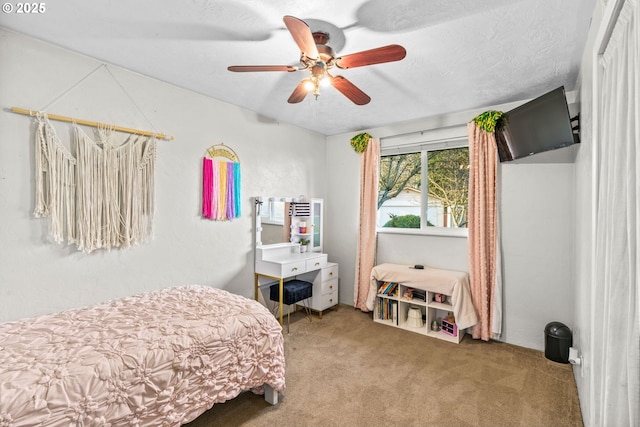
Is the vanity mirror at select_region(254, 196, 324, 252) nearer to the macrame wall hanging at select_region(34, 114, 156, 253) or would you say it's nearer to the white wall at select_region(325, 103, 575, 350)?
the macrame wall hanging at select_region(34, 114, 156, 253)

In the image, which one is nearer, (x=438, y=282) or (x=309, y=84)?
(x=309, y=84)

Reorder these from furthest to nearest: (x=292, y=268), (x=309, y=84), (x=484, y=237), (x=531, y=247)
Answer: (x=292, y=268) < (x=484, y=237) < (x=531, y=247) < (x=309, y=84)

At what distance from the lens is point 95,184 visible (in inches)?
89.5

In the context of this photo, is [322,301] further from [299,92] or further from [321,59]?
[321,59]

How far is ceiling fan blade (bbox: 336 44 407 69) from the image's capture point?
5.31 ft

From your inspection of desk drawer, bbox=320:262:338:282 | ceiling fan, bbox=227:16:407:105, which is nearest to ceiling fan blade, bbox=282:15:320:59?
ceiling fan, bbox=227:16:407:105

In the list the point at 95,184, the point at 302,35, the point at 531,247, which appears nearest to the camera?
the point at 302,35

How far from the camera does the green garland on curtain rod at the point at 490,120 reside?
2982mm

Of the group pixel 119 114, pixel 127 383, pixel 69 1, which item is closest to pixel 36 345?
pixel 127 383

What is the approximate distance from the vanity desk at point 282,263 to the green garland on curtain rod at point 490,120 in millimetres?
2352

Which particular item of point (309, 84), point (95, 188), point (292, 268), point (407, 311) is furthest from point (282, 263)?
point (309, 84)

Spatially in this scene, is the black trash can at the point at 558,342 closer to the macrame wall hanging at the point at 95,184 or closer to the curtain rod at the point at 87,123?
the macrame wall hanging at the point at 95,184

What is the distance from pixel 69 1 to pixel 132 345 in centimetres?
193

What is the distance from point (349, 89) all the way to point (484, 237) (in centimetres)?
214
